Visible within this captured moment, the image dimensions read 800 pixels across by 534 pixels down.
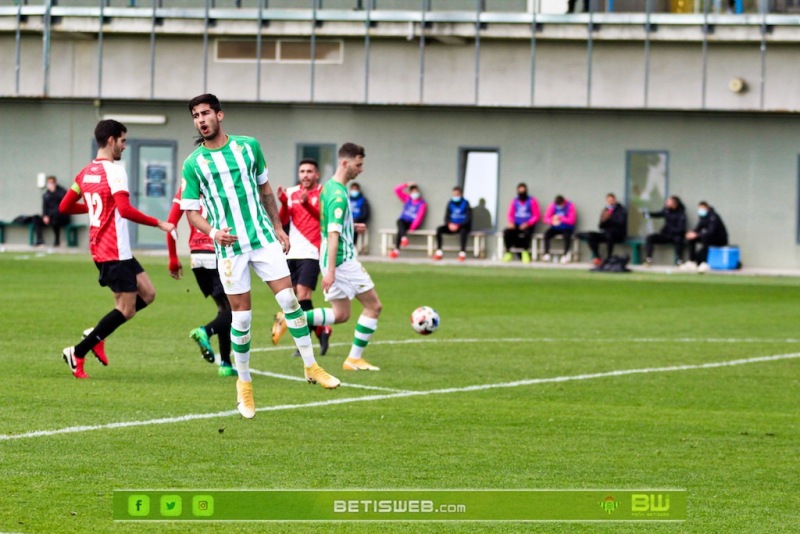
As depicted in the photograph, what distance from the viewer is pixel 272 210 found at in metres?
10.1

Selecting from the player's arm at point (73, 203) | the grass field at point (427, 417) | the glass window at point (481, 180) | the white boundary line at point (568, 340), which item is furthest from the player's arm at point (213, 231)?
the glass window at point (481, 180)

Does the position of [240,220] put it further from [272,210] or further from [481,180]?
[481,180]

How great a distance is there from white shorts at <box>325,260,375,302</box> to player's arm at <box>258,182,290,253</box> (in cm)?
333

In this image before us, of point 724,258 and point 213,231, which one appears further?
point 724,258

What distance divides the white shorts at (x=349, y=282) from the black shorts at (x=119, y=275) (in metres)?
1.81

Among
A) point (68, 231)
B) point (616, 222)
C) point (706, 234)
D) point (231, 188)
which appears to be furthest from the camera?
point (68, 231)

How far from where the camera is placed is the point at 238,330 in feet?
33.2

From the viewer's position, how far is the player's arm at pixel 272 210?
10008 millimetres

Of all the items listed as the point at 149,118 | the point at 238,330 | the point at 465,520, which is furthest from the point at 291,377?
the point at 149,118

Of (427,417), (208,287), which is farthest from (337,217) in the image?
(427,417)

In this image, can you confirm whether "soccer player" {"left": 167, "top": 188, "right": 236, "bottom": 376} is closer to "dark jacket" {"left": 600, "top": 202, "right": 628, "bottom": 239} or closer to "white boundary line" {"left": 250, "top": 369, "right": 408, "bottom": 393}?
"white boundary line" {"left": 250, "top": 369, "right": 408, "bottom": 393}

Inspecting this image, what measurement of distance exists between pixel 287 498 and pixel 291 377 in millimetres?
5752

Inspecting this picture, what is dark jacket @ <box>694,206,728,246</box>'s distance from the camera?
114 ft

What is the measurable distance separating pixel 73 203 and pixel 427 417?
3829mm
